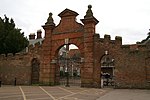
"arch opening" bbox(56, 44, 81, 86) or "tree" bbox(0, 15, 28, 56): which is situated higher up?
"tree" bbox(0, 15, 28, 56)

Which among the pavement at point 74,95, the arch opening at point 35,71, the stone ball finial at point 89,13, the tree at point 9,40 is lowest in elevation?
the pavement at point 74,95

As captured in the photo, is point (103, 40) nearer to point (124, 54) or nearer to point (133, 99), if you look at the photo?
point (124, 54)

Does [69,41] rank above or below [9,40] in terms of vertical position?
below

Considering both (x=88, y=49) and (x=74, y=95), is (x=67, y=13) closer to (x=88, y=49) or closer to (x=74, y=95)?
(x=88, y=49)

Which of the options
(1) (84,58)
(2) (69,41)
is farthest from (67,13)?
(1) (84,58)

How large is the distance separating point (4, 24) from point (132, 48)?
20.7 metres

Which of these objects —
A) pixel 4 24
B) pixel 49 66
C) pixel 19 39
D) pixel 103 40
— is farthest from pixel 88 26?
pixel 4 24

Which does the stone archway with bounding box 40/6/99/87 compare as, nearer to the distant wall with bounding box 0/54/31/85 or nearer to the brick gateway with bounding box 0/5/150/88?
the brick gateway with bounding box 0/5/150/88

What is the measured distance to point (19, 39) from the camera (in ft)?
115

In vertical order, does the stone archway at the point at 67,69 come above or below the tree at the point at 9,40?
below

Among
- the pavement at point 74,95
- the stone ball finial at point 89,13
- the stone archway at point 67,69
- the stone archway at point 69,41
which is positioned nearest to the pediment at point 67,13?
the stone archway at point 69,41

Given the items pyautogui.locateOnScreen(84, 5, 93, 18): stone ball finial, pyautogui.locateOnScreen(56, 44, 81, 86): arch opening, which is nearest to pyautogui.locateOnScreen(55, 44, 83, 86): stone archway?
pyautogui.locateOnScreen(56, 44, 81, 86): arch opening

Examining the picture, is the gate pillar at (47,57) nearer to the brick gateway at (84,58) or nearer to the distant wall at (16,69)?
the brick gateway at (84,58)

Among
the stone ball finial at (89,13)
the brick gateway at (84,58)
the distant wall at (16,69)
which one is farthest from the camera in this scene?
the distant wall at (16,69)
